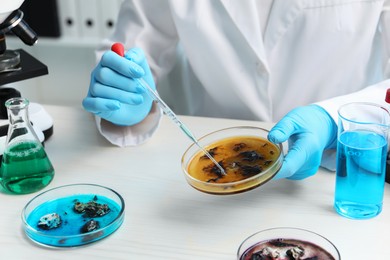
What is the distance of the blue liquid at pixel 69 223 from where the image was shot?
1.03m

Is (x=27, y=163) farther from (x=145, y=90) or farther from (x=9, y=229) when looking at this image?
(x=145, y=90)

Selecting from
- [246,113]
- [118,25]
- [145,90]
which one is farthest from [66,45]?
[145,90]

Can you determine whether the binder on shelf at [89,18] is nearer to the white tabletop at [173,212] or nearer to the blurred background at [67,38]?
the blurred background at [67,38]

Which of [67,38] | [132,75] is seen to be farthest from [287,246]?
[67,38]

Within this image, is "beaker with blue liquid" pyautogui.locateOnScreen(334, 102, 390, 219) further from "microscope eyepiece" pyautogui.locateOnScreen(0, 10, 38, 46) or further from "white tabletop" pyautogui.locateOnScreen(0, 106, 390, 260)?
"microscope eyepiece" pyautogui.locateOnScreen(0, 10, 38, 46)

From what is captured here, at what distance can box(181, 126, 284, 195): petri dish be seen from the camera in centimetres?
100

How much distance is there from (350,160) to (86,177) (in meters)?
0.56

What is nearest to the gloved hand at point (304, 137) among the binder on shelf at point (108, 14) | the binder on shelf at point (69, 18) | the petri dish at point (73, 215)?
the petri dish at point (73, 215)

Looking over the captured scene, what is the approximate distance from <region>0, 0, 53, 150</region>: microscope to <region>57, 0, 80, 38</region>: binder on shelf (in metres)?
1.03

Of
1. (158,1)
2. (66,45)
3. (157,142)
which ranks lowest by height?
(66,45)

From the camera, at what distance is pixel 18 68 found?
1.36 m

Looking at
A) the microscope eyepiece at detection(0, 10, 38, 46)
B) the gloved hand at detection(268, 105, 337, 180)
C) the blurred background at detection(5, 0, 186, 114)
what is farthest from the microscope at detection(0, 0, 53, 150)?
the blurred background at detection(5, 0, 186, 114)

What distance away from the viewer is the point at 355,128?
111 cm

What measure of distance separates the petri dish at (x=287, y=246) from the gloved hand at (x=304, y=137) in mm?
150
